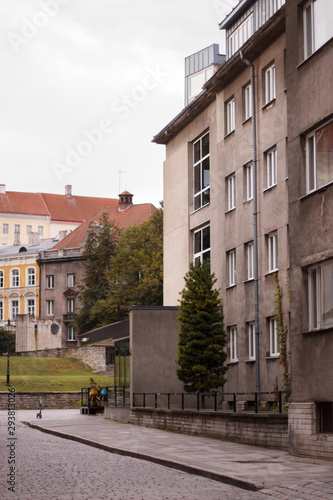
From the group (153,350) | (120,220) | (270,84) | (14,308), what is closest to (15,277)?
(14,308)

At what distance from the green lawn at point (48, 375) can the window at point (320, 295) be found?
43077 mm

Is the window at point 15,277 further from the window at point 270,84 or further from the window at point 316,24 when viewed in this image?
the window at point 316,24

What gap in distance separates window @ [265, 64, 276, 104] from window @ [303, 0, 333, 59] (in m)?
11.0

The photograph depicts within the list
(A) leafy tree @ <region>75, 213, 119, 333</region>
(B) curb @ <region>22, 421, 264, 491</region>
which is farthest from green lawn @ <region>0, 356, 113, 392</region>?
(B) curb @ <region>22, 421, 264, 491</region>

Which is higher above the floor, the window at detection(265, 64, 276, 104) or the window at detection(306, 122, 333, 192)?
the window at detection(265, 64, 276, 104)

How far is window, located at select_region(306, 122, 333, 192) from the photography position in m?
17.5

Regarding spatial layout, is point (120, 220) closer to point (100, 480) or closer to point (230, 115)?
point (230, 115)

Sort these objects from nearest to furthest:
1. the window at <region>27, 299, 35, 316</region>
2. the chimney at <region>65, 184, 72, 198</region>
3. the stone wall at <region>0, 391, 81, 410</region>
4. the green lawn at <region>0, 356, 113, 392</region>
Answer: the stone wall at <region>0, 391, 81, 410</region>, the green lawn at <region>0, 356, 113, 392</region>, the window at <region>27, 299, 35, 316</region>, the chimney at <region>65, 184, 72, 198</region>

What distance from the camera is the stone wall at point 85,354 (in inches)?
3019

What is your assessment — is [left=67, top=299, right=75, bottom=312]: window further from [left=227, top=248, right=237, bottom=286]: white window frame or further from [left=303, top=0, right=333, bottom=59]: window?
[left=303, top=0, right=333, bottom=59]: window

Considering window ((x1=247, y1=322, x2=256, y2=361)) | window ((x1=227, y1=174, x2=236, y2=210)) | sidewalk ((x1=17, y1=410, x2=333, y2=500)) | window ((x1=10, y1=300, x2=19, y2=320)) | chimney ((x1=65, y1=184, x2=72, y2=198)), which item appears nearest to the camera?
sidewalk ((x1=17, y1=410, x2=333, y2=500))

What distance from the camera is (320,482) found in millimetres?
12641

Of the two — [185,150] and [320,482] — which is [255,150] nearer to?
[185,150]

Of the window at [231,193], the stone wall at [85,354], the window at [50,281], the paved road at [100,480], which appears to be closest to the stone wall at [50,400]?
the stone wall at [85,354]
